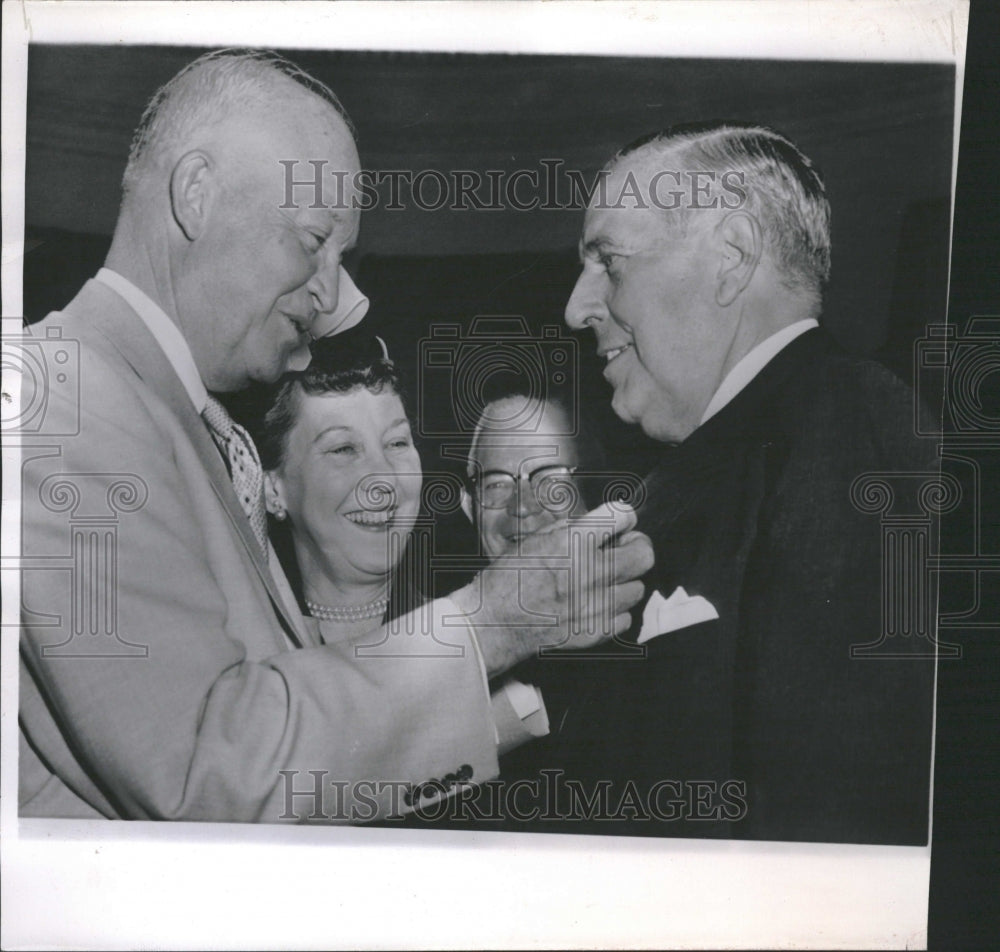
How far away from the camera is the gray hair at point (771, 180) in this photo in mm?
2301

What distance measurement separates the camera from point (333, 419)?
2.30 metres

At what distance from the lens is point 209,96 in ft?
7.54

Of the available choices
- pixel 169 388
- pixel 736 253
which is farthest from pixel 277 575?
pixel 736 253

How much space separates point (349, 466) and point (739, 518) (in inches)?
33.5

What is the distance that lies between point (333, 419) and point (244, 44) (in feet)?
2.76

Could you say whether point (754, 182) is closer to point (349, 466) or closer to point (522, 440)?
point (522, 440)

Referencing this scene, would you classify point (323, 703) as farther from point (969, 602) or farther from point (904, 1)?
point (904, 1)

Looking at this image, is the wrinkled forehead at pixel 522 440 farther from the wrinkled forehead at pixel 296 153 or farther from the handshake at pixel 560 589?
the wrinkled forehead at pixel 296 153

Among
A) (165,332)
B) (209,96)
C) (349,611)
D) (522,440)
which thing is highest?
(209,96)

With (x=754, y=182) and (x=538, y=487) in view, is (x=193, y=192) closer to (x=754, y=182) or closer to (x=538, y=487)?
(x=538, y=487)

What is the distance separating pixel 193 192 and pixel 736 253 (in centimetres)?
117

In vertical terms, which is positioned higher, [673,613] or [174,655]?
[673,613]

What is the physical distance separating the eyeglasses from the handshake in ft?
0.16

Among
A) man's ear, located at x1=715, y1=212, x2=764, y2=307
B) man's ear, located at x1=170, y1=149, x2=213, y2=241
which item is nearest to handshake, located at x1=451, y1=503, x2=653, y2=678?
man's ear, located at x1=715, y1=212, x2=764, y2=307
